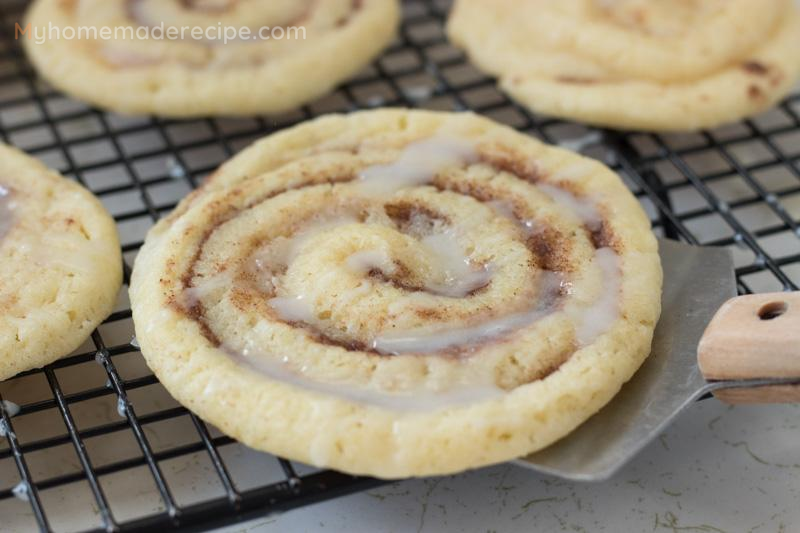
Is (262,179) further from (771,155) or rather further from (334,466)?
(771,155)

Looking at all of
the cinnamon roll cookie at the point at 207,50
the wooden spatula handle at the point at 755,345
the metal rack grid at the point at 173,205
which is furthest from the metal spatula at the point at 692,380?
the cinnamon roll cookie at the point at 207,50

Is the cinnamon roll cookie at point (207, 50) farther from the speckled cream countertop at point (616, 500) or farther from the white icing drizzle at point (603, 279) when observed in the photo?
the speckled cream countertop at point (616, 500)

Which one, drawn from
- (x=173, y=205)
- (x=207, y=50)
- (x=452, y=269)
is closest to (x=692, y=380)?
(x=452, y=269)

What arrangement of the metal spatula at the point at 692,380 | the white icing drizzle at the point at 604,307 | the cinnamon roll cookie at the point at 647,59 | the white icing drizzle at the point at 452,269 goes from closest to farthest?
the metal spatula at the point at 692,380
the white icing drizzle at the point at 604,307
the white icing drizzle at the point at 452,269
the cinnamon roll cookie at the point at 647,59

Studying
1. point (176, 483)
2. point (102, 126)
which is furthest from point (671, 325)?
point (102, 126)

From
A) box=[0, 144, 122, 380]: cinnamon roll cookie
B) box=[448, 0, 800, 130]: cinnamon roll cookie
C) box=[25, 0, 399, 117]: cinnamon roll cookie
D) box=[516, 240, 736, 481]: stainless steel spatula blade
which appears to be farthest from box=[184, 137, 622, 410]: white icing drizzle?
box=[25, 0, 399, 117]: cinnamon roll cookie

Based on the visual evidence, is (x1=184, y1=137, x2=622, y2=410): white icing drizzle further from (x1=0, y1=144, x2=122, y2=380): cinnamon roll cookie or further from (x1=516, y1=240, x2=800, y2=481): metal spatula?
(x1=0, y1=144, x2=122, y2=380): cinnamon roll cookie
